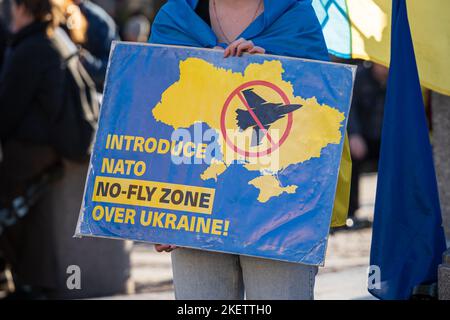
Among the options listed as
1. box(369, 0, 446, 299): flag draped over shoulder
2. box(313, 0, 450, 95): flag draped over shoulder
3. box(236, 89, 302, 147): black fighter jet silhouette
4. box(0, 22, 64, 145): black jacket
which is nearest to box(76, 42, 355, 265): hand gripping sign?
box(236, 89, 302, 147): black fighter jet silhouette

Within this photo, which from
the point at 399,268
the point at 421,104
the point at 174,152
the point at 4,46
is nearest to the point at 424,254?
the point at 399,268

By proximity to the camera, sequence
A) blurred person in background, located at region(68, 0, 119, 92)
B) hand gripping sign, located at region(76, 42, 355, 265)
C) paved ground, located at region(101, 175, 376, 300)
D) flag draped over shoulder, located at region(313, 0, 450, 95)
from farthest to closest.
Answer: blurred person in background, located at region(68, 0, 119, 92)
paved ground, located at region(101, 175, 376, 300)
flag draped over shoulder, located at region(313, 0, 450, 95)
hand gripping sign, located at region(76, 42, 355, 265)

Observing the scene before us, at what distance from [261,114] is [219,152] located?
0.21 m

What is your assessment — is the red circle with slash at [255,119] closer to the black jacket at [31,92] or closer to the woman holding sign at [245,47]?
the woman holding sign at [245,47]

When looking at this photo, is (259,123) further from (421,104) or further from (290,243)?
(421,104)

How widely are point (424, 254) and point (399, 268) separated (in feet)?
0.40

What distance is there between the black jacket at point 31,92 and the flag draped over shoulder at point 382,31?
9.24 feet

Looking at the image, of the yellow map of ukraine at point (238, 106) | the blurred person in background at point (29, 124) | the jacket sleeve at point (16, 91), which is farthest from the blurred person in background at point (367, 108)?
the yellow map of ukraine at point (238, 106)

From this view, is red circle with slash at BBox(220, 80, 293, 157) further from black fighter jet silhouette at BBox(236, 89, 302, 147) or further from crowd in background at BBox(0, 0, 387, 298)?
crowd in background at BBox(0, 0, 387, 298)

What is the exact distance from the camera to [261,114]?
387 cm

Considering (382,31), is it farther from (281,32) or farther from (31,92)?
(31,92)

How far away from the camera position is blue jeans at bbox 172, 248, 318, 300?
385cm

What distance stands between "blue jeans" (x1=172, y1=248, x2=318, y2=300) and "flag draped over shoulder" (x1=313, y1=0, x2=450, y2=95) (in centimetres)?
136

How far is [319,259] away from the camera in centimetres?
372
